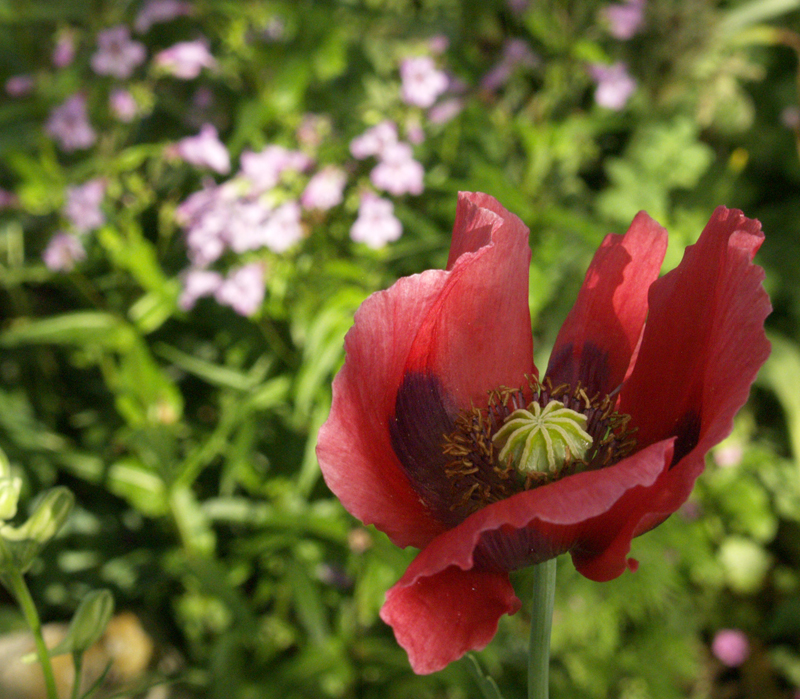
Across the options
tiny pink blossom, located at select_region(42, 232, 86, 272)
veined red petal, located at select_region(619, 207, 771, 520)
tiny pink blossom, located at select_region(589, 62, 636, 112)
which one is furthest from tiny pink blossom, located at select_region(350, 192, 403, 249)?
veined red petal, located at select_region(619, 207, 771, 520)

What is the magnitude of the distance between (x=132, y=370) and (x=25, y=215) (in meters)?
0.83

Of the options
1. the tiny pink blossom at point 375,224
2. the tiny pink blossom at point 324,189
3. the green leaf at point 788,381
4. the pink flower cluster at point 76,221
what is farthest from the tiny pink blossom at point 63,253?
the green leaf at point 788,381

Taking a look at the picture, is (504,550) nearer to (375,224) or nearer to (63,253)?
(375,224)

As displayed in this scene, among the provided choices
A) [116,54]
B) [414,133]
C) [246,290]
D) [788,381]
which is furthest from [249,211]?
[788,381]

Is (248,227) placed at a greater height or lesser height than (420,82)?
lesser

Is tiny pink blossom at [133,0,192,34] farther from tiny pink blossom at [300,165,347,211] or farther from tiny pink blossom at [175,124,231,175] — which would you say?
tiny pink blossom at [300,165,347,211]

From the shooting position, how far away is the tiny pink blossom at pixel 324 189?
1.63m

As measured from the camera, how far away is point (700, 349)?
21.7 inches

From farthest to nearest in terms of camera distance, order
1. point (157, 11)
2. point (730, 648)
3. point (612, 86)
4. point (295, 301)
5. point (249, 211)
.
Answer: point (730, 648) → point (612, 86) → point (157, 11) → point (295, 301) → point (249, 211)

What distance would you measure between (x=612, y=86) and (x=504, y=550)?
6.11ft

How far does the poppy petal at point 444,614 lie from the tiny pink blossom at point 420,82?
4.84 feet

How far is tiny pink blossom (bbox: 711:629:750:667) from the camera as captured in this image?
2264 mm

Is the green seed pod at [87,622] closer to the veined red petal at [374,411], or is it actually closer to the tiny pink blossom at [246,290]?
the veined red petal at [374,411]

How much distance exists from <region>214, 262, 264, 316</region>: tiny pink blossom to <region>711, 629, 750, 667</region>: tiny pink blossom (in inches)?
65.8
